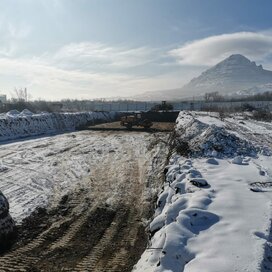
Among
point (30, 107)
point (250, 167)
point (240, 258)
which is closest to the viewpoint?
point (240, 258)

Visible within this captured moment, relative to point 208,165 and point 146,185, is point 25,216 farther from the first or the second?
point 208,165

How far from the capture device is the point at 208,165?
37.4 ft

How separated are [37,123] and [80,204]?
21.3 m


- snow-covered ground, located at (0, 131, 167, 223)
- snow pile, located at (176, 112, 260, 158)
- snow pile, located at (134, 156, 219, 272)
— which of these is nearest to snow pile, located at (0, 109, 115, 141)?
snow-covered ground, located at (0, 131, 167, 223)

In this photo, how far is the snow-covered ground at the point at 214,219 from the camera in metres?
5.21

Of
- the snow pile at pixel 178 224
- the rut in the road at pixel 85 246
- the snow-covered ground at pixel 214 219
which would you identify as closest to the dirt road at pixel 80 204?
the rut in the road at pixel 85 246

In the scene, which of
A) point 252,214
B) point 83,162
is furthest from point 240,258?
point 83,162

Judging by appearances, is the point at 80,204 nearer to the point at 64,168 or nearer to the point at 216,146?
the point at 64,168

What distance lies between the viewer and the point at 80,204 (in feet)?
34.4

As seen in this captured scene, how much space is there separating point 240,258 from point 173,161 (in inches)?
310

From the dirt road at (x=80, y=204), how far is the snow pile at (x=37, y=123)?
7.41 m

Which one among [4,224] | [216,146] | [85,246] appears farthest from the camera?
[216,146]

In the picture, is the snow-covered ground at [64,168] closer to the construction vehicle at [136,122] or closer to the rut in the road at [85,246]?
the rut in the road at [85,246]

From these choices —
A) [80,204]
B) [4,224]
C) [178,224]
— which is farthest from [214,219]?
[80,204]
